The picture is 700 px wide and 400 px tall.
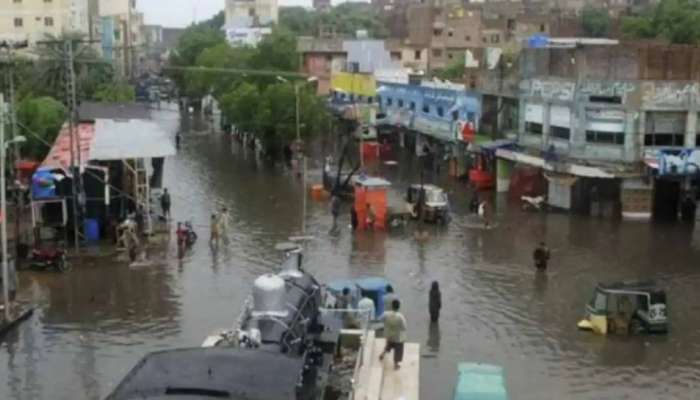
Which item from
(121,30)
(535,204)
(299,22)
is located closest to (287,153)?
(535,204)

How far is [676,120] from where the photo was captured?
37938 mm

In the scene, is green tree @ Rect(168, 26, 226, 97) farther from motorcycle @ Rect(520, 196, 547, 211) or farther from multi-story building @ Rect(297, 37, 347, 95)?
motorcycle @ Rect(520, 196, 547, 211)

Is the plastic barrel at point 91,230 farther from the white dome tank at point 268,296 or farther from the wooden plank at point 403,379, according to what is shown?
the white dome tank at point 268,296

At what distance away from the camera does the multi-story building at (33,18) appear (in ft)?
250

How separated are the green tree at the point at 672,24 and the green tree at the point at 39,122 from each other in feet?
149

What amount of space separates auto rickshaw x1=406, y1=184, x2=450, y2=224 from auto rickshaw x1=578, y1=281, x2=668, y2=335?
45.7 feet

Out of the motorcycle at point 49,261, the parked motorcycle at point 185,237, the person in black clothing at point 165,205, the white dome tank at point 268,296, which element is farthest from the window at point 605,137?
the white dome tank at point 268,296

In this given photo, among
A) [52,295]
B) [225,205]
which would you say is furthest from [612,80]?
[52,295]

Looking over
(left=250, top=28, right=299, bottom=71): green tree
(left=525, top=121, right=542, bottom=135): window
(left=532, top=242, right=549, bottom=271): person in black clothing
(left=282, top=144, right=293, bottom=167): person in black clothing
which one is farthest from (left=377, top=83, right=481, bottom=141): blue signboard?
(left=532, top=242, right=549, bottom=271): person in black clothing

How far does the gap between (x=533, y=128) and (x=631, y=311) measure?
2220 cm

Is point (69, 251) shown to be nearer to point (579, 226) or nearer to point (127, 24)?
point (579, 226)

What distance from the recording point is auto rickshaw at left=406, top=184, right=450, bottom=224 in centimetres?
3525

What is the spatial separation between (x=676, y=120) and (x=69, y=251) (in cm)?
2182

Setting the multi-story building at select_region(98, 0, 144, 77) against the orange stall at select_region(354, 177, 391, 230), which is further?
the multi-story building at select_region(98, 0, 144, 77)
